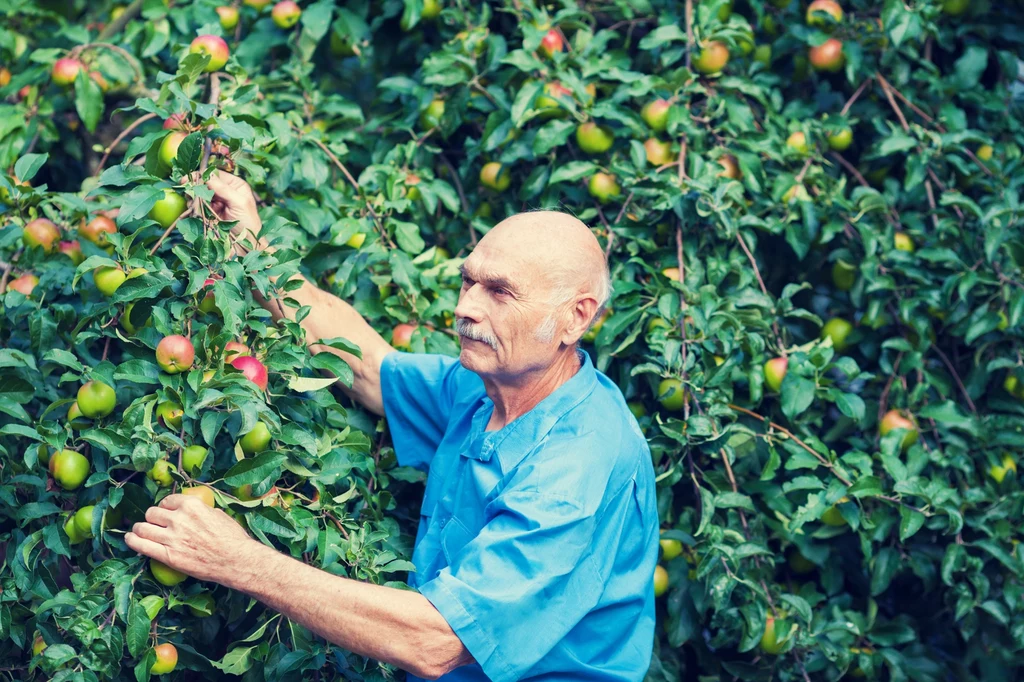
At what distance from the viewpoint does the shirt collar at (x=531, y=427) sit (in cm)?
173

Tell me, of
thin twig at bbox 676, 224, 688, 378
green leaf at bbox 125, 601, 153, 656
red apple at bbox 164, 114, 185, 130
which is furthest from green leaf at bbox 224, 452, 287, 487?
thin twig at bbox 676, 224, 688, 378

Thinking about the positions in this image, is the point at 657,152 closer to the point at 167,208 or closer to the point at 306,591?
the point at 167,208

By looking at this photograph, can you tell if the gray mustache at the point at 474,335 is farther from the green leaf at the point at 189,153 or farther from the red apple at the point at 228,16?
the red apple at the point at 228,16

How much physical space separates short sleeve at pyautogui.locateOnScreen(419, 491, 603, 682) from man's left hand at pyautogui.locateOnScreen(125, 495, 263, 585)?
12.4 inches

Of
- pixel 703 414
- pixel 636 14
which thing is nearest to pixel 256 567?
pixel 703 414

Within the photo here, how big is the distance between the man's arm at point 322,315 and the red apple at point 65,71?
2.59 ft

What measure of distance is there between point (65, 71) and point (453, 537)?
1637 millimetres

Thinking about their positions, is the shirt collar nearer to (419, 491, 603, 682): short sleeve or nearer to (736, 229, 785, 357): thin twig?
(419, 491, 603, 682): short sleeve

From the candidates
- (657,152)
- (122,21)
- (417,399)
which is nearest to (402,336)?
(417,399)

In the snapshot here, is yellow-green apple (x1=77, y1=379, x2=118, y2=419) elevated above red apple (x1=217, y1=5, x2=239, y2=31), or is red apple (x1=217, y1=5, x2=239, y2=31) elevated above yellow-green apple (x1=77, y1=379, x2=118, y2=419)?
red apple (x1=217, y1=5, x2=239, y2=31)

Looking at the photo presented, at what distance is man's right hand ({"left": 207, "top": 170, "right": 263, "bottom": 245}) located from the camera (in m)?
1.96

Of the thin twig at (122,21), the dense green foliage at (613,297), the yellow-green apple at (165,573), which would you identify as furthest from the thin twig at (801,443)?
the thin twig at (122,21)

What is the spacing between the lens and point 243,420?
164 cm

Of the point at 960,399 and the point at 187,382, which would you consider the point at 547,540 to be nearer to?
the point at 187,382
